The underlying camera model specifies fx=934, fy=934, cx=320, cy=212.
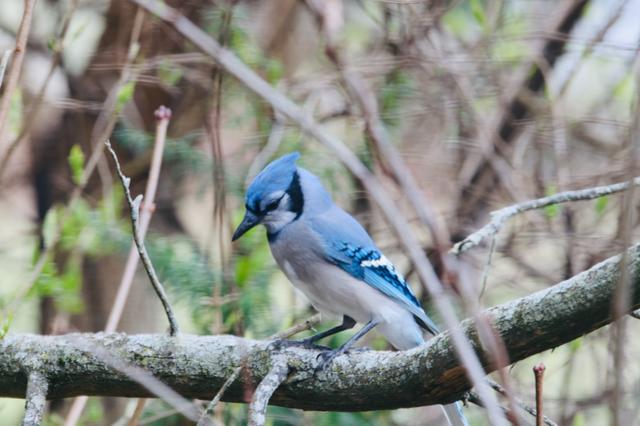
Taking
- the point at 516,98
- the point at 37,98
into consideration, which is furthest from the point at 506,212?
the point at 516,98

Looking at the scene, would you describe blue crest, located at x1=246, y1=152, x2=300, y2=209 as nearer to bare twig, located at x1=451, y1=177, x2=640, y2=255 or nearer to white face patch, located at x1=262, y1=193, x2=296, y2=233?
white face patch, located at x1=262, y1=193, x2=296, y2=233

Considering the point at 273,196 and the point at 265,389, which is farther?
the point at 273,196

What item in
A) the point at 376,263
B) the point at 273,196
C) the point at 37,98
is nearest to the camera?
the point at 37,98

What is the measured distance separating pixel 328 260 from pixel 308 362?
89 cm

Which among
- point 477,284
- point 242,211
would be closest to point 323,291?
point 242,211

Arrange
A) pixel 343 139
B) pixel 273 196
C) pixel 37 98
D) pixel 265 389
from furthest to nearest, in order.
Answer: pixel 343 139
pixel 273 196
pixel 37 98
pixel 265 389

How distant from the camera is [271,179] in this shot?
2.96 metres

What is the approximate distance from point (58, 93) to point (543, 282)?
2.32 meters

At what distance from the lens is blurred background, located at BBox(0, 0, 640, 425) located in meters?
3.49

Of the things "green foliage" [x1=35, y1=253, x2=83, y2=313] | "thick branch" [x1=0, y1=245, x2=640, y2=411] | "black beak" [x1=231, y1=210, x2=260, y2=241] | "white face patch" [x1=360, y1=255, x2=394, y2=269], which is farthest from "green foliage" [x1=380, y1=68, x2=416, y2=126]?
"thick branch" [x1=0, y1=245, x2=640, y2=411]

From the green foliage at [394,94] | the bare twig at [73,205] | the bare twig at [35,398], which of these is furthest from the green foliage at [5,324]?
the green foliage at [394,94]

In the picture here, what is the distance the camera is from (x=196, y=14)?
396 centimetres

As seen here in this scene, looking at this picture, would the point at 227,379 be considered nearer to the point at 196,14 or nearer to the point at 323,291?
the point at 323,291

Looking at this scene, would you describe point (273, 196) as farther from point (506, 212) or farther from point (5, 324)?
point (5, 324)
